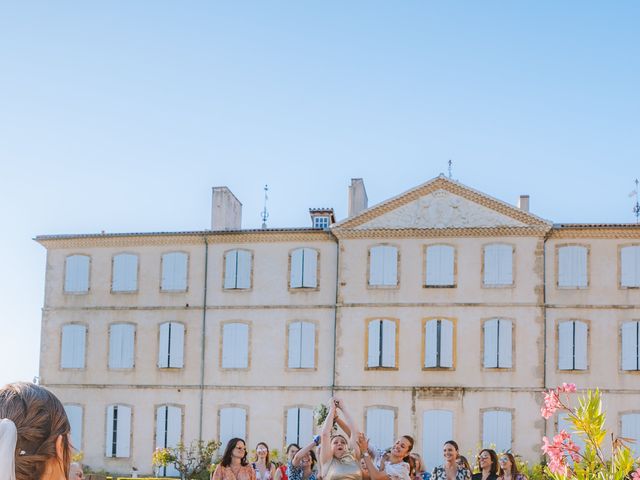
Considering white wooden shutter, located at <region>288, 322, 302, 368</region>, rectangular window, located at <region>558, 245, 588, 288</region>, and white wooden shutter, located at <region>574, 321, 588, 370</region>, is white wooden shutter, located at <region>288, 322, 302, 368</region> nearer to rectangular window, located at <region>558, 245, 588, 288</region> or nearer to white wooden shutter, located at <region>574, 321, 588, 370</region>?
rectangular window, located at <region>558, 245, 588, 288</region>

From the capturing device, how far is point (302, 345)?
1437 inches

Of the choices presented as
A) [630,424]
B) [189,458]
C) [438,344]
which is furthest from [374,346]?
[630,424]

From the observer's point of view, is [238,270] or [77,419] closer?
[238,270]

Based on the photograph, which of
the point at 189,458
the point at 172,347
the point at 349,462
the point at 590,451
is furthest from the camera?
the point at 172,347

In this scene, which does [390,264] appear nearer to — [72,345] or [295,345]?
[295,345]

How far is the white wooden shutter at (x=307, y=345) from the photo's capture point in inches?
1431

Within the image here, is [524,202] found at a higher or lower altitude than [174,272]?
higher

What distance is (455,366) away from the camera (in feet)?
116

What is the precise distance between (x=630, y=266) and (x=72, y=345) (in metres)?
19.6

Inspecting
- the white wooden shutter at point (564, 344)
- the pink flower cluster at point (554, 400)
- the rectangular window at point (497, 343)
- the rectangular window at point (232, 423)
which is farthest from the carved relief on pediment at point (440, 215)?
the pink flower cluster at point (554, 400)

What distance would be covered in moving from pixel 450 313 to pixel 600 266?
514 cm

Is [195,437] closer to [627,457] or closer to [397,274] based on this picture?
[397,274]

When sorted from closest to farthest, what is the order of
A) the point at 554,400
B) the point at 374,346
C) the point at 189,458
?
1. the point at 554,400
2. the point at 189,458
3. the point at 374,346

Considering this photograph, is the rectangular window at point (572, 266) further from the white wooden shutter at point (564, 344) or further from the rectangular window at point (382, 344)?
the rectangular window at point (382, 344)
